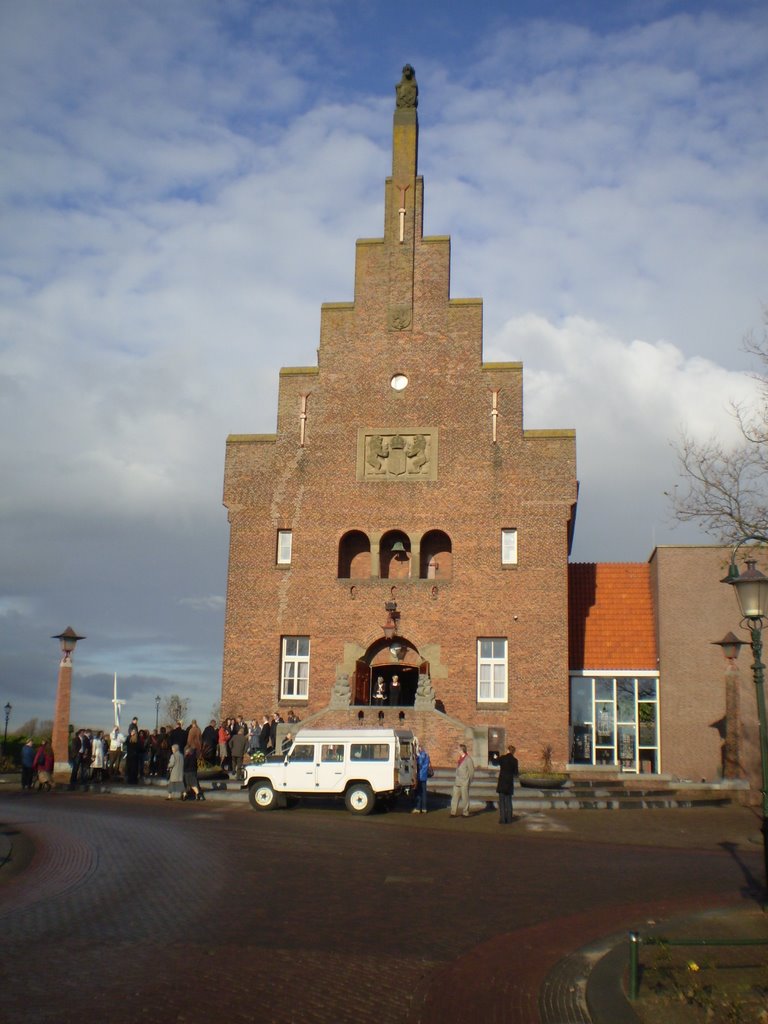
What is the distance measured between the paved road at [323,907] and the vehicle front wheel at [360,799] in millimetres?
762

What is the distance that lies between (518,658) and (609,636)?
4624 mm

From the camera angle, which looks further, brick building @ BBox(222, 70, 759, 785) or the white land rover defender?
brick building @ BBox(222, 70, 759, 785)

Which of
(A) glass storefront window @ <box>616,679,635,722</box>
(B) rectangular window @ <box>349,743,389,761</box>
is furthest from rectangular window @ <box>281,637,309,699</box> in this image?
(B) rectangular window @ <box>349,743,389,761</box>

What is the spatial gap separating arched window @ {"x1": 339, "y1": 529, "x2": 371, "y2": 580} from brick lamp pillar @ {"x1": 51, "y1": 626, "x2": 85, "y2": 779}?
31.1 feet

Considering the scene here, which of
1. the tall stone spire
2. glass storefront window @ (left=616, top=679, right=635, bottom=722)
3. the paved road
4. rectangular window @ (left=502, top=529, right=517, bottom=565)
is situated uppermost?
the tall stone spire

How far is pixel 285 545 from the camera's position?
3594 cm

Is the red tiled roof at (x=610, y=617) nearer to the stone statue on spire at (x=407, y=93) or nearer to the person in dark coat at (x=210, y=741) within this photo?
Result: the person in dark coat at (x=210, y=741)

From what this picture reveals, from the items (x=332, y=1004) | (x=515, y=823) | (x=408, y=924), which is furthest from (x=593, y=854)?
(x=332, y=1004)

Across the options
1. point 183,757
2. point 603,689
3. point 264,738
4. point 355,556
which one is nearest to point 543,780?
point 264,738

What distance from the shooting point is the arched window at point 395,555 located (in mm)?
35844

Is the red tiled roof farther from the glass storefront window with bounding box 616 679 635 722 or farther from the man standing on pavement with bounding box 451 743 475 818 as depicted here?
the man standing on pavement with bounding box 451 743 475 818

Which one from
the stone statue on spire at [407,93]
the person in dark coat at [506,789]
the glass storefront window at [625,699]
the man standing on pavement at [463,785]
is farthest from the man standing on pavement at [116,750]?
the stone statue on spire at [407,93]

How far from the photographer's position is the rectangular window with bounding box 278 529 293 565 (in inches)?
1407

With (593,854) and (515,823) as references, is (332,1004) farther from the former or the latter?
(515,823)
